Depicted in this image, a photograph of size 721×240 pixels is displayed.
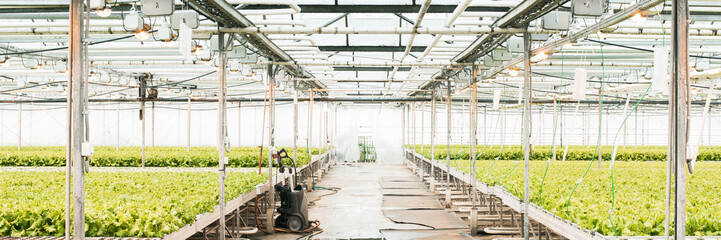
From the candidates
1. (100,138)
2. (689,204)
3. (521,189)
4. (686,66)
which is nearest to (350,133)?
(100,138)

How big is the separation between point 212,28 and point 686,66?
5941 mm

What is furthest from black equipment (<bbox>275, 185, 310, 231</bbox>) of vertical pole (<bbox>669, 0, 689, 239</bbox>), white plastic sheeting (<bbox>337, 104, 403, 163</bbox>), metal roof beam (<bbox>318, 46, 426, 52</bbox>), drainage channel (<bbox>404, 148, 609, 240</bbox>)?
white plastic sheeting (<bbox>337, 104, 403, 163</bbox>)

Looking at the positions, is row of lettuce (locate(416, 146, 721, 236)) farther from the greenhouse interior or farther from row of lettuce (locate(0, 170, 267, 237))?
row of lettuce (locate(0, 170, 267, 237))

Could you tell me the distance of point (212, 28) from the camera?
7.80m

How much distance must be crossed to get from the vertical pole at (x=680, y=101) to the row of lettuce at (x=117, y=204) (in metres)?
4.41

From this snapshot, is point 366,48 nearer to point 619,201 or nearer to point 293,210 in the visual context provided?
point 293,210

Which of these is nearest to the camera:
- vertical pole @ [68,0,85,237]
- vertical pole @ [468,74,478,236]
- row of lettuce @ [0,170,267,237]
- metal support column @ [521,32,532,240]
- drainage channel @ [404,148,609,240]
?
vertical pole @ [68,0,85,237]

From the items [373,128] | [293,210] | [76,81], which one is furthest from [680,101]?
[373,128]

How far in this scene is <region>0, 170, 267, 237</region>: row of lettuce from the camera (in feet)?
17.6

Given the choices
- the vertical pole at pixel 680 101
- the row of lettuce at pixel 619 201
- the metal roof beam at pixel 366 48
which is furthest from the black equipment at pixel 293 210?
the vertical pole at pixel 680 101

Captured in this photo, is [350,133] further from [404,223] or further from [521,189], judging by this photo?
[521,189]

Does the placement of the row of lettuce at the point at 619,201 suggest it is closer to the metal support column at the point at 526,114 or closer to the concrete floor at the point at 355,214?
the metal support column at the point at 526,114

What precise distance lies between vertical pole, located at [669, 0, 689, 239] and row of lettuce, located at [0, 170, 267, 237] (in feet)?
14.5

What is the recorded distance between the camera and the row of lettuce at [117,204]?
5.38 m
